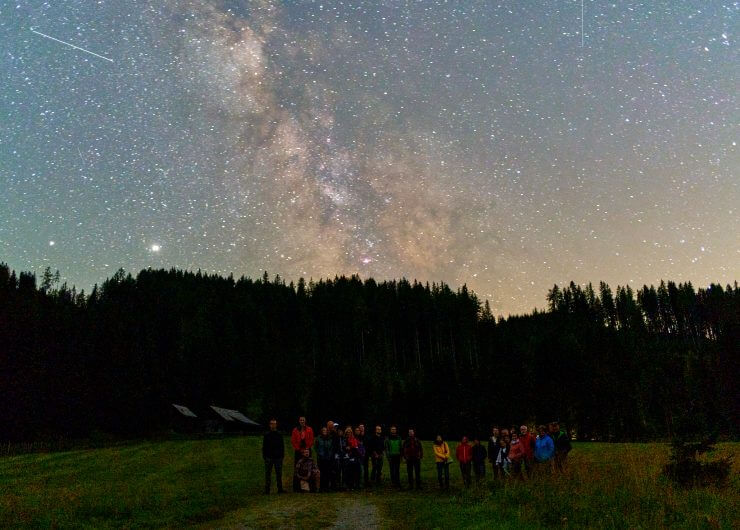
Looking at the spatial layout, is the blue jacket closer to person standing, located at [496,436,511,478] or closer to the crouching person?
person standing, located at [496,436,511,478]

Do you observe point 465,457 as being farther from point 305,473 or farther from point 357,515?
point 357,515

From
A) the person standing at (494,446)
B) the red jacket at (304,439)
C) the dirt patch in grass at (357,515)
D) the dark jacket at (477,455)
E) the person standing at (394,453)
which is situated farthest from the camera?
the person standing at (394,453)

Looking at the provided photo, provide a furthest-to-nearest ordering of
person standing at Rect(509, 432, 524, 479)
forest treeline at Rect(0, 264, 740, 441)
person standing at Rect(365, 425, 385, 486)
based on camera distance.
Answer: forest treeline at Rect(0, 264, 740, 441) < person standing at Rect(365, 425, 385, 486) < person standing at Rect(509, 432, 524, 479)

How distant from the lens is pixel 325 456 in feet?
57.4

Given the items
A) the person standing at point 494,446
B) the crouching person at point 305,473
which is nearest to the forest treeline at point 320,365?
the person standing at point 494,446

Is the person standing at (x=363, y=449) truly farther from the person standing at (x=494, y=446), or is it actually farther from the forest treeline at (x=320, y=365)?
the forest treeline at (x=320, y=365)

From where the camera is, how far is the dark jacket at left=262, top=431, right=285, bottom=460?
52.0 ft

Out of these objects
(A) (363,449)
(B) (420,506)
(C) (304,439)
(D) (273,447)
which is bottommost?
(B) (420,506)

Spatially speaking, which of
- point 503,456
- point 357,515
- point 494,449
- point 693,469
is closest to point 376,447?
point 494,449

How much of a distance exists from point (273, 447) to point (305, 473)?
1.38m

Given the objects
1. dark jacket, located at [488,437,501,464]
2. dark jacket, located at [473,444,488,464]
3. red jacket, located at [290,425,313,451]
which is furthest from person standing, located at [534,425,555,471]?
red jacket, located at [290,425,313,451]

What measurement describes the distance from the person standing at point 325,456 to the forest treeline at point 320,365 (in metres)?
34.9

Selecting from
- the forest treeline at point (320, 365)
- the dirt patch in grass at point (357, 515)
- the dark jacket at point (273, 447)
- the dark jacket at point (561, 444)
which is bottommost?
the dirt patch in grass at point (357, 515)

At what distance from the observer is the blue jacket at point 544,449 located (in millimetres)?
16734
